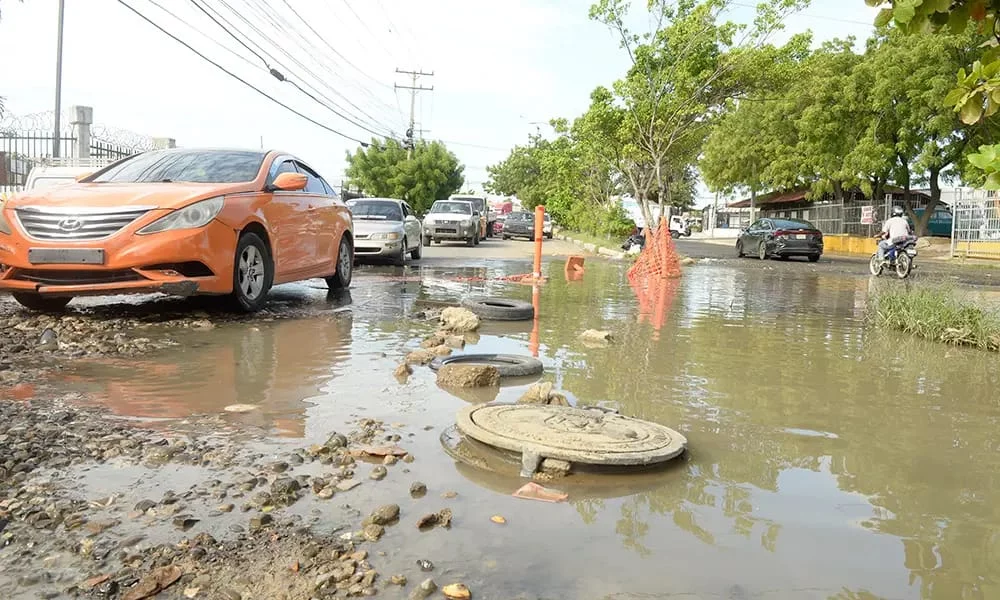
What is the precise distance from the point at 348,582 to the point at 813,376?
4.19 meters

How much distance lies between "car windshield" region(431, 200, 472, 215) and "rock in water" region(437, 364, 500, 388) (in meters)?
23.4

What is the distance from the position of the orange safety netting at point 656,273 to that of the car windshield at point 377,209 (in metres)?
5.15

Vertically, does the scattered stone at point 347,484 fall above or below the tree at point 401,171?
below

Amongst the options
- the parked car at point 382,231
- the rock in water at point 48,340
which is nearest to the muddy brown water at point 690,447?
the rock in water at point 48,340

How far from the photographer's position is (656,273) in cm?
1550

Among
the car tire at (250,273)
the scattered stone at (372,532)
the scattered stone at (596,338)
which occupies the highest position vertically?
the car tire at (250,273)

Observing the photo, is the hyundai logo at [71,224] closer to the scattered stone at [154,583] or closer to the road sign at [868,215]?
the scattered stone at [154,583]

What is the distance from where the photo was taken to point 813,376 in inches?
219

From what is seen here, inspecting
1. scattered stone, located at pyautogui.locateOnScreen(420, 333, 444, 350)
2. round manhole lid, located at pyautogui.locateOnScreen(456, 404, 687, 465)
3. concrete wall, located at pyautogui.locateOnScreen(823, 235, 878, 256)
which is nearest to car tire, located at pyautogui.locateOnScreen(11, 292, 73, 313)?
scattered stone, located at pyautogui.locateOnScreen(420, 333, 444, 350)

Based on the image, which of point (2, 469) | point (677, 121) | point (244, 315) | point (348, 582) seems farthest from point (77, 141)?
point (348, 582)

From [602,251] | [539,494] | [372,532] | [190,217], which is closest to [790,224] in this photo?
[602,251]

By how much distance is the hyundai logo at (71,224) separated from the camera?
640cm

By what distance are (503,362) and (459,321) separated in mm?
1838

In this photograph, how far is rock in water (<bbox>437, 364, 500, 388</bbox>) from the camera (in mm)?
4895
